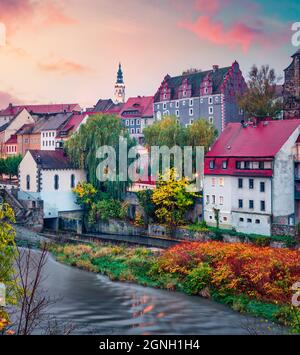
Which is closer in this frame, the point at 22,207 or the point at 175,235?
the point at 175,235

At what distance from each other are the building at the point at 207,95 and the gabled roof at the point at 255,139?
693 inches

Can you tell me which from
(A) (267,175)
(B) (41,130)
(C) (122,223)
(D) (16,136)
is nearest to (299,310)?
(A) (267,175)

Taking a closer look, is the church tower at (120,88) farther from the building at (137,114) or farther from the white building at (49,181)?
the white building at (49,181)

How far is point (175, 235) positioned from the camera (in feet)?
119

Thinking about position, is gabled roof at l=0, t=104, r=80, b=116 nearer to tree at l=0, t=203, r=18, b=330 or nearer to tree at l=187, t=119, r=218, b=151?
tree at l=187, t=119, r=218, b=151

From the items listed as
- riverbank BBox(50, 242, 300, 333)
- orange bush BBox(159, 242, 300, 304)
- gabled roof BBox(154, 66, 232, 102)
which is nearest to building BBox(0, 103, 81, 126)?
gabled roof BBox(154, 66, 232, 102)

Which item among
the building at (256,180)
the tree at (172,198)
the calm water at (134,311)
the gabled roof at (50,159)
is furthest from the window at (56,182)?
the calm water at (134,311)

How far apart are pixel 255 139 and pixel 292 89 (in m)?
12.2

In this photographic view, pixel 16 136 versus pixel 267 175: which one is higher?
pixel 16 136

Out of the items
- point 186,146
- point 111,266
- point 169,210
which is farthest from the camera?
point 186,146

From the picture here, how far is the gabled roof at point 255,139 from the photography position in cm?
3378

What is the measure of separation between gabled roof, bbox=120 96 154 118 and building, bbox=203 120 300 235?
34108mm
